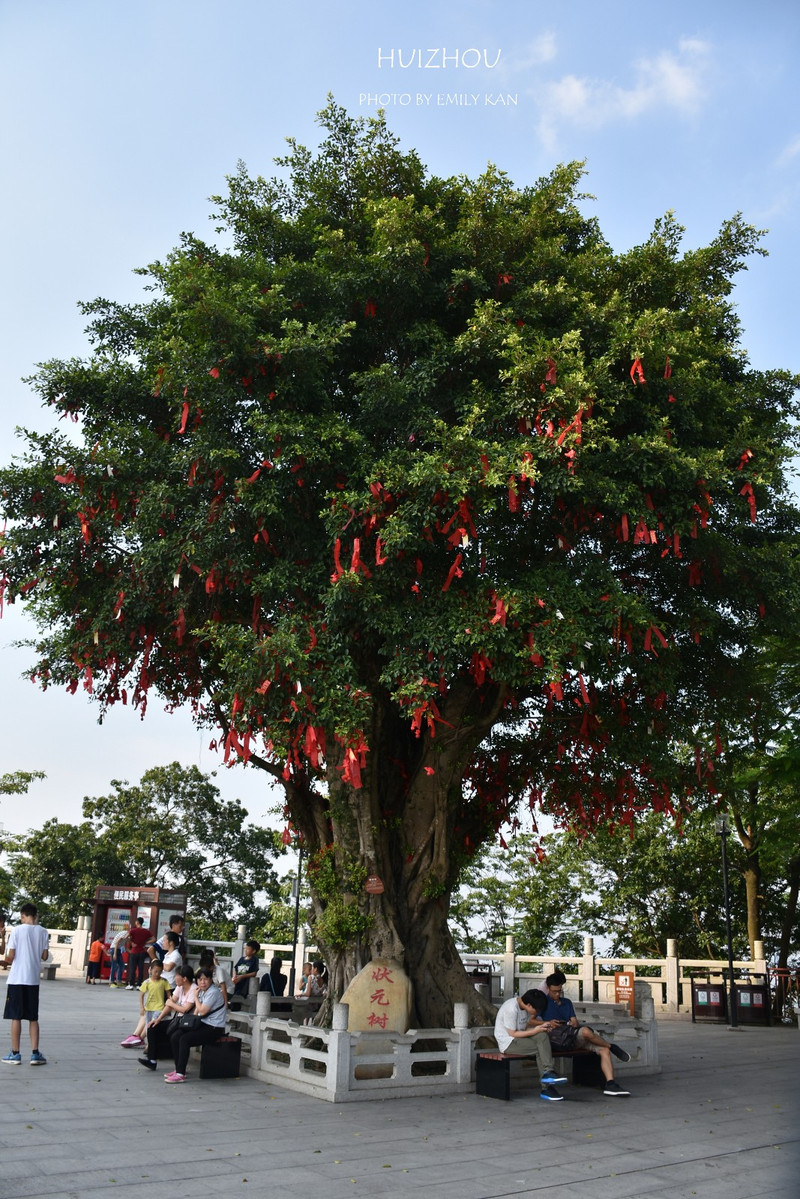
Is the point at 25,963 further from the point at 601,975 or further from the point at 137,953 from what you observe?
the point at 601,975

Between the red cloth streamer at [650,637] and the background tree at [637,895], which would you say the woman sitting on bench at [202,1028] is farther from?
the background tree at [637,895]

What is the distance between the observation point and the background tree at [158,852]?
32.0 metres

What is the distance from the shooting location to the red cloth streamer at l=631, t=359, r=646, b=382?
31.7 ft

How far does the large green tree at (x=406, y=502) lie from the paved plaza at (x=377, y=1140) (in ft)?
8.98

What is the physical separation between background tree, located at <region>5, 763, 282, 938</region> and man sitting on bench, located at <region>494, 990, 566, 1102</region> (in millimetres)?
23689

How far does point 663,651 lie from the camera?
11.0 metres

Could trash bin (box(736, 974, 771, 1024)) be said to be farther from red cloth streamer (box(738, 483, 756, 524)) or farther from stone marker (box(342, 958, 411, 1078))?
red cloth streamer (box(738, 483, 756, 524))

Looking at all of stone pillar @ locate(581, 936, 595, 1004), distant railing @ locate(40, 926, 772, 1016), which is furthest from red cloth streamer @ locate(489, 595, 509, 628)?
stone pillar @ locate(581, 936, 595, 1004)

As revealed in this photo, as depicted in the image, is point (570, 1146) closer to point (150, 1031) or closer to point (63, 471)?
point (150, 1031)

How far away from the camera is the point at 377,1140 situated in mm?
7125

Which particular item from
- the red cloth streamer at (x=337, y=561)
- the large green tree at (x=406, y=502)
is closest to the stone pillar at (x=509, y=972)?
the large green tree at (x=406, y=502)

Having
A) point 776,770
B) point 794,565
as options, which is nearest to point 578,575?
point 794,565

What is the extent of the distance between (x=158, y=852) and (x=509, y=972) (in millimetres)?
17356

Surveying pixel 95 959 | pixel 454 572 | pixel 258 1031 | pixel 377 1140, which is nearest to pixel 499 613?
pixel 454 572
